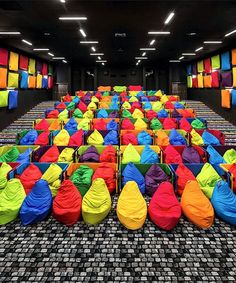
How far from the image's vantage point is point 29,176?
12.3ft

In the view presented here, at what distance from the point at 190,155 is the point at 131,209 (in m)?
2.12

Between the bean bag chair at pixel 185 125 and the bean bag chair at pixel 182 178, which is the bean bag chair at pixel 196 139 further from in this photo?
the bean bag chair at pixel 182 178

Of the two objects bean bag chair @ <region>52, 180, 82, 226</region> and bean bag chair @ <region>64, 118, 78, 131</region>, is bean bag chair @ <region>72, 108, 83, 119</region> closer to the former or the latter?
bean bag chair @ <region>64, 118, 78, 131</region>

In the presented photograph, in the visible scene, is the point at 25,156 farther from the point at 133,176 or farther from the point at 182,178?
the point at 182,178

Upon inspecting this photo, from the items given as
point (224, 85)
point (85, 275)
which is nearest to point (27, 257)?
point (85, 275)

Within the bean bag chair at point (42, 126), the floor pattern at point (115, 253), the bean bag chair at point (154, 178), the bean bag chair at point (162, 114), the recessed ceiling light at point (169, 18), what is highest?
the recessed ceiling light at point (169, 18)

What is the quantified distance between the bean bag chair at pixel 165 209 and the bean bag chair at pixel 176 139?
2309 mm

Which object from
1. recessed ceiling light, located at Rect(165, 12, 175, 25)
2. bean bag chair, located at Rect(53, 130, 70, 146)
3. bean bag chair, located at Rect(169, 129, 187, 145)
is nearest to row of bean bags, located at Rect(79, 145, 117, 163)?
bean bag chair, located at Rect(53, 130, 70, 146)

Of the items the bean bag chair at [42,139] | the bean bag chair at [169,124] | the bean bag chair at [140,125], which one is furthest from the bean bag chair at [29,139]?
the bean bag chair at [169,124]

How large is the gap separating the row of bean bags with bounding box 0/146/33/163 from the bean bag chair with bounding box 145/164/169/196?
2.47 m

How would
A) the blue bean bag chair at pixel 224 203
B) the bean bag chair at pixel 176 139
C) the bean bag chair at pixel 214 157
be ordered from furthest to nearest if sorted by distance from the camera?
the bean bag chair at pixel 176 139, the bean bag chair at pixel 214 157, the blue bean bag chair at pixel 224 203

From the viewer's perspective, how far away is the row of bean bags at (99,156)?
4.48 metres

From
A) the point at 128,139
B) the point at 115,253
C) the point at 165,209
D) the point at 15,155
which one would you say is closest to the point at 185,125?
the point at 128,139

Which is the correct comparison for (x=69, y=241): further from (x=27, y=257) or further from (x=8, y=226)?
(x=8, y=226)
